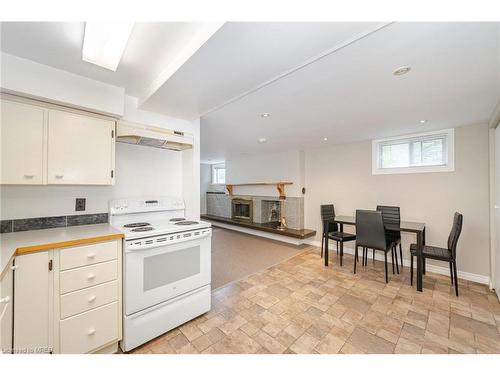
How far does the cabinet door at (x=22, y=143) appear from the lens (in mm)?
1406

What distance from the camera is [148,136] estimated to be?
6.26 feet

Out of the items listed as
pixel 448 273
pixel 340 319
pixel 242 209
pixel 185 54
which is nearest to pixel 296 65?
pixel 185 54

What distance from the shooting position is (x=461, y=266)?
9.65ft

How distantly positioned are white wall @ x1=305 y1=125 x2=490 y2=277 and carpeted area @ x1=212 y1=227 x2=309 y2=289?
5.09 feet

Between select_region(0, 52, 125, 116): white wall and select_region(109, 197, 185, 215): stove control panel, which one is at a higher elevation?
select_region(0, 52, 125, 116): white wall

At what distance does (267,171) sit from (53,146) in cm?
446

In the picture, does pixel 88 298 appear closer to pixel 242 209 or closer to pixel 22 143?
pixel 22 143

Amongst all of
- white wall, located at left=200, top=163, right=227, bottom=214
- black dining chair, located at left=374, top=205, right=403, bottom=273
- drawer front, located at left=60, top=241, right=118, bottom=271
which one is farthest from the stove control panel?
white wall, located at left=200, top=163, right=227, bottom=214

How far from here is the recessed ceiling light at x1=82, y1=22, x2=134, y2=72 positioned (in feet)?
3.74

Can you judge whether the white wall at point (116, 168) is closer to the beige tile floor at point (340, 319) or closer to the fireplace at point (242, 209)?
the beige tile floor at point (340, 319)

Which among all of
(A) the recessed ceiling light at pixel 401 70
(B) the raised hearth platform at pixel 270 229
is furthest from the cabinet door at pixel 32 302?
(B) the raised hearth platform at pixel 270 229

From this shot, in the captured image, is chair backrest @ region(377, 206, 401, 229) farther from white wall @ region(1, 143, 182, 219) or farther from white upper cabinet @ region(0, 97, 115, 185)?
white upper cabinet @ region(0, 97, 115, 185)

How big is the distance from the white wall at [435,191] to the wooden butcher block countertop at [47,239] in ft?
13.2
